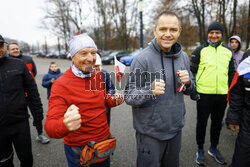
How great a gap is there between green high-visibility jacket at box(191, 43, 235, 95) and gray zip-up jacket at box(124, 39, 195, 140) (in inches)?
43.5

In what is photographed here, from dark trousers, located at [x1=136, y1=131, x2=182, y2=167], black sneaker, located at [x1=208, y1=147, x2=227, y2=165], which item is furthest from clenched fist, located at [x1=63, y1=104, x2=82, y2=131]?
black sneaker, located at [x1=208, y1=147, x2=227, y2=165]

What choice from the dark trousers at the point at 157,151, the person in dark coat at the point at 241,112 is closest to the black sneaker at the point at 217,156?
the person in dark coat at the point at 241,112

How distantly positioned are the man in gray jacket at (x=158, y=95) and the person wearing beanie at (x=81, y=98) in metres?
0.34

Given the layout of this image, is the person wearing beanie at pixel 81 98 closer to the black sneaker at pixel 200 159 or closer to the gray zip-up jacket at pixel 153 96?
the gray zip-up jacket at pixel 153 96

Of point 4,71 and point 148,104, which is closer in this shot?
point 148,104

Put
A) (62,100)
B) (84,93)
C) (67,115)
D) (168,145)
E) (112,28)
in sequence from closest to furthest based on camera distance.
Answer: (67,115) < (62,100) < (84,93) < (168,145) < (112,28)

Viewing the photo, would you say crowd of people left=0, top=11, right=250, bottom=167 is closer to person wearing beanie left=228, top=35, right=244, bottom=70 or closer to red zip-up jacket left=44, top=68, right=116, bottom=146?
red zip-up jacket left=44, top=68, right=116, bottom=146

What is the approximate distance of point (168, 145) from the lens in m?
1.76

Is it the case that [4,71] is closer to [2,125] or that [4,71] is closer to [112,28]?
Result: [2,125]

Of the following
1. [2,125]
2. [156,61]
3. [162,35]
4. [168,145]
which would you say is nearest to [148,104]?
[156,61]

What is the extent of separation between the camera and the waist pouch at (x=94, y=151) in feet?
4.84

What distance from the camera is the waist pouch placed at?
1.48 meters

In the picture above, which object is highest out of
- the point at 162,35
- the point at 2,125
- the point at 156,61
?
the point at 162,35

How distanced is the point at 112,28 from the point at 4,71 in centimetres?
3257
